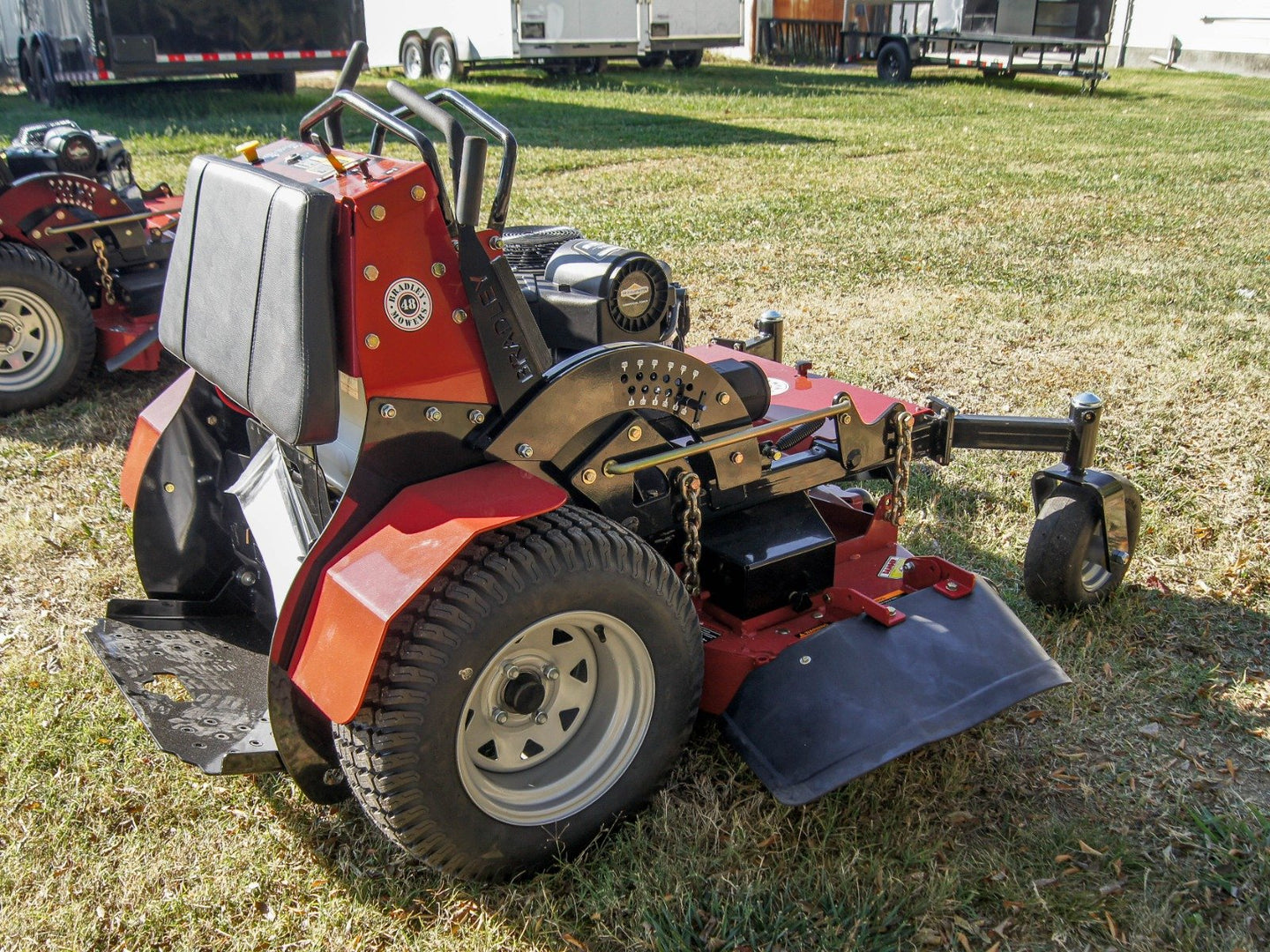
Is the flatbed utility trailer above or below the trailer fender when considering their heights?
above

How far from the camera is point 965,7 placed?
62.3 ft

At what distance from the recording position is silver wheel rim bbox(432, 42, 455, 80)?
18.1 m

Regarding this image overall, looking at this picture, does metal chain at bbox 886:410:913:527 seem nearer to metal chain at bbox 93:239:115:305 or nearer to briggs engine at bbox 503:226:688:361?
briggs engine at bbox 503:226:688:361

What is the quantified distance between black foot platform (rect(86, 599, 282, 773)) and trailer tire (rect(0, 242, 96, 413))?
2.48m

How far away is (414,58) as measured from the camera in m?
18.6

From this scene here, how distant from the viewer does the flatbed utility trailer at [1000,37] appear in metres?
18.7

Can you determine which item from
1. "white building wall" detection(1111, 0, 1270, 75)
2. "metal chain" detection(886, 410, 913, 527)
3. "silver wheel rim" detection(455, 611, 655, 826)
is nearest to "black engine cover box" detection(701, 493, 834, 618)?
"metal chain" detection(886, 410, 913, 527)

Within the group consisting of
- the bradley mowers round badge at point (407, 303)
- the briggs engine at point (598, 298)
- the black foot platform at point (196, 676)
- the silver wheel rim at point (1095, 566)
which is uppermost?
the bradley mowers round badge at point (407, 303)

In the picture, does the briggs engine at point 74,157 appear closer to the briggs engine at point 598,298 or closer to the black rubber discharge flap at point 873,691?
the briggs engine at point 598,298

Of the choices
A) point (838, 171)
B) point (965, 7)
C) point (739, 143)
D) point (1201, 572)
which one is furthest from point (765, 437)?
point (965, 7)

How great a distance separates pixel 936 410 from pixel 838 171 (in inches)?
326

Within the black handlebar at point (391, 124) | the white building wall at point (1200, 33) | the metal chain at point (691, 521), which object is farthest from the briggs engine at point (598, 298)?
the white building wall at point (1200, 33)

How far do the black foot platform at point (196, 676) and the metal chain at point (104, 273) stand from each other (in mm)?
2818

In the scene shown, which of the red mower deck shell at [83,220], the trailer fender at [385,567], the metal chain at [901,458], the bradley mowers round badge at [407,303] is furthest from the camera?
the red mower deck shell at [83,220]
